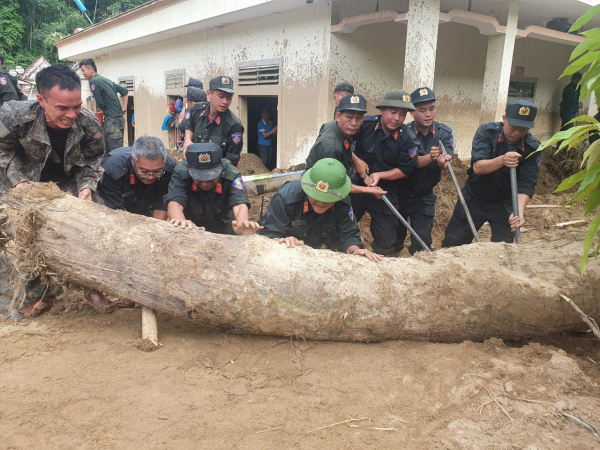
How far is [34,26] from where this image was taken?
2347 cm

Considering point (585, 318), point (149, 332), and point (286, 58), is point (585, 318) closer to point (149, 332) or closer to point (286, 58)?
point (149, 332)

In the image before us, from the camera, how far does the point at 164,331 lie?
2732 millimetres

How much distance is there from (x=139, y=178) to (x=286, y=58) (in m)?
4.19

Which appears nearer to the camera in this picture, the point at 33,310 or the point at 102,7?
the point at 33,310

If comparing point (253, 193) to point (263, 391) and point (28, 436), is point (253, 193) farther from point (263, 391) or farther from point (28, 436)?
point (28, 436)

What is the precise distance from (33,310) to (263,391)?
183 centimetres

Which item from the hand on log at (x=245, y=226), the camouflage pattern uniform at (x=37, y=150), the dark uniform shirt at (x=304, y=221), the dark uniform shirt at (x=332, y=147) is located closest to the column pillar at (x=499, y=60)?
the dark uniform shirt at (x=332, y=147)

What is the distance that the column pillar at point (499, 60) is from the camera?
625cm

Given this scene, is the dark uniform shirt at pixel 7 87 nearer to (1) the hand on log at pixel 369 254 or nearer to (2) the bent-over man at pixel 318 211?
(2) the bent-over man at pixel 318 211

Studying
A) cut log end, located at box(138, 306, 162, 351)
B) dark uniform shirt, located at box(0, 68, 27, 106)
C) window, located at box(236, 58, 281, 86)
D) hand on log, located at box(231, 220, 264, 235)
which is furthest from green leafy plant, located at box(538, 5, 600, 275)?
dark uniform shirt, located at box(0, 68, 27, 106)

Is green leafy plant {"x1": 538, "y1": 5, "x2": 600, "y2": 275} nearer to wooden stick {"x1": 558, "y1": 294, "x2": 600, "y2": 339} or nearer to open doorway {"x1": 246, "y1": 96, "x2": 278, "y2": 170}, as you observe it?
wooden stick {"x1": 558, "y1": 294, "x2": 600, "y2": 339}

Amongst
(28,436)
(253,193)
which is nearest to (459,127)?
(253,193)

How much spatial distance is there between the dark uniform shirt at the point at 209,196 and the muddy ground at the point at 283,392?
112 centimetres

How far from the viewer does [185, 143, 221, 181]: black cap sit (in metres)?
3.20
